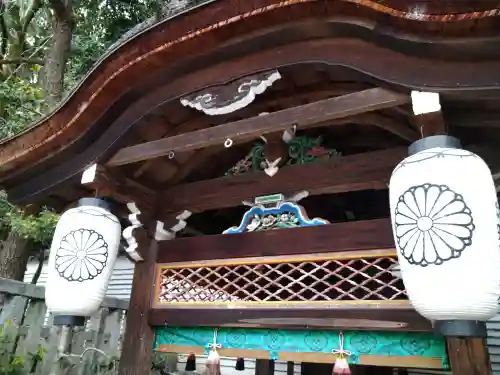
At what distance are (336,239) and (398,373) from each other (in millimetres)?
3028

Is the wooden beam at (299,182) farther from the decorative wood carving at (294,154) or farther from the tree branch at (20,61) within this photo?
the tree branch at (20,61)

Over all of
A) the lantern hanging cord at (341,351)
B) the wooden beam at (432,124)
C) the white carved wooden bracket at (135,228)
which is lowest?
the lantern hanging cord at (341,351)

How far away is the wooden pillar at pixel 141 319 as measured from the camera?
10.6ft

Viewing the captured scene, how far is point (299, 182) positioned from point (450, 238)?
137cm

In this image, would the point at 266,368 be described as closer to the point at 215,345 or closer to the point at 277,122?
the point at 215,345

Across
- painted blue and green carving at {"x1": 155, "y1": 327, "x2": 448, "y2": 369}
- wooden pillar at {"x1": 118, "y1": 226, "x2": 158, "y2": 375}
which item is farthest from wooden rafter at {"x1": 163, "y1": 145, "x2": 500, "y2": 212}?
painted blue and green carving at {"x1": 155, "y1": 327, "x2": 448, "y2": 369}

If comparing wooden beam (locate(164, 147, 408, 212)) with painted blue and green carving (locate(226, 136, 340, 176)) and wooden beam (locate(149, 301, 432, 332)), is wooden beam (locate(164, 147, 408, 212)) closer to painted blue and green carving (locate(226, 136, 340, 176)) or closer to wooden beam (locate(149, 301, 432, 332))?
painted blue and green carving (locate(226, 136, 340, 176))

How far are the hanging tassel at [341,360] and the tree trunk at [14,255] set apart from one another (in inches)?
232

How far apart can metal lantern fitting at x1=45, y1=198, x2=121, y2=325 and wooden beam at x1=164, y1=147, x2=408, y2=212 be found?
727 millimetres

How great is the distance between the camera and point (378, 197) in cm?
384

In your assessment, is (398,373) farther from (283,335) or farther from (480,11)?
(480,11)

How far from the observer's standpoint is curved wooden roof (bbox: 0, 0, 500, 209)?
203 cm

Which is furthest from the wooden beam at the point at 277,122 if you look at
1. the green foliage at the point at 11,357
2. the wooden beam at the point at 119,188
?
the green foliage at the point at 11,357

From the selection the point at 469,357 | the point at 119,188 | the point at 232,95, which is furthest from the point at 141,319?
the point at 469,357
